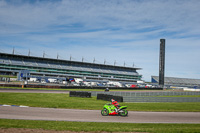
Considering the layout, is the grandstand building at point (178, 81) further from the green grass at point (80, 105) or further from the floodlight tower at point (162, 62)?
the green grass at point (80, 105)

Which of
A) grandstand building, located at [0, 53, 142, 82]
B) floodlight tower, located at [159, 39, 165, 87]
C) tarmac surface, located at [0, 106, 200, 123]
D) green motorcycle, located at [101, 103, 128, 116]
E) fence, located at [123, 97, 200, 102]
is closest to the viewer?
tarmac surface, located at [0, 106, 200, 123]

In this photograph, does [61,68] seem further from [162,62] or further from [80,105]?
[80,105]

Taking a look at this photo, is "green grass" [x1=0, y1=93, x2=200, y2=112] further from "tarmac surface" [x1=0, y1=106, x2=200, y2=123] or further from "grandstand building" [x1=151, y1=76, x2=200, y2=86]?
"grandstand building" [x1=151, y1=76, x2=200, y2=86]

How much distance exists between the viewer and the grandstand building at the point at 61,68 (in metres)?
112

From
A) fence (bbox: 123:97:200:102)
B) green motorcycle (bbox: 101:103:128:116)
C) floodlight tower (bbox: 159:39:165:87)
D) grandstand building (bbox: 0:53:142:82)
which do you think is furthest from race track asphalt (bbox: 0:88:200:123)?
floodlight tower (bbox: 159:39:165:87)

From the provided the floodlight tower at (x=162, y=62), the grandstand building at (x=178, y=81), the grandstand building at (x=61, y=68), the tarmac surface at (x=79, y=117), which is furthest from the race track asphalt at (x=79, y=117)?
the grandstand building at (x=178, y=81)

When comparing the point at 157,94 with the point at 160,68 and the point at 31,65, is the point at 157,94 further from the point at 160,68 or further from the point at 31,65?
the point at 31,65

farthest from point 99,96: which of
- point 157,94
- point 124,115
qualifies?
point 157,94

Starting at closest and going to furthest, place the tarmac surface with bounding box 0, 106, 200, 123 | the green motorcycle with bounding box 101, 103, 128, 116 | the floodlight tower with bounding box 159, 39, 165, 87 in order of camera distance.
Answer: the tarmac surface with bounding box 0, 106, 200, 123 < the green motorcycle with bounding box 101, 103, 128, 116 < the floodlight tower with bounding box 159, 39, 165, 87

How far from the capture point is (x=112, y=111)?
17250 mm

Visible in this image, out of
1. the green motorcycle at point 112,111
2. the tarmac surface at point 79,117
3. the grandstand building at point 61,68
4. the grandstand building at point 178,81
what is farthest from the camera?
the grandstand building at point 178,81

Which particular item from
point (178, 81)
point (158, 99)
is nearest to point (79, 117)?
point (158, 99)

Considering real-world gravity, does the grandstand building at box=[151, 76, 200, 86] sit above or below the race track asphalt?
above

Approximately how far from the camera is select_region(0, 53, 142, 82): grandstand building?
368 ft
